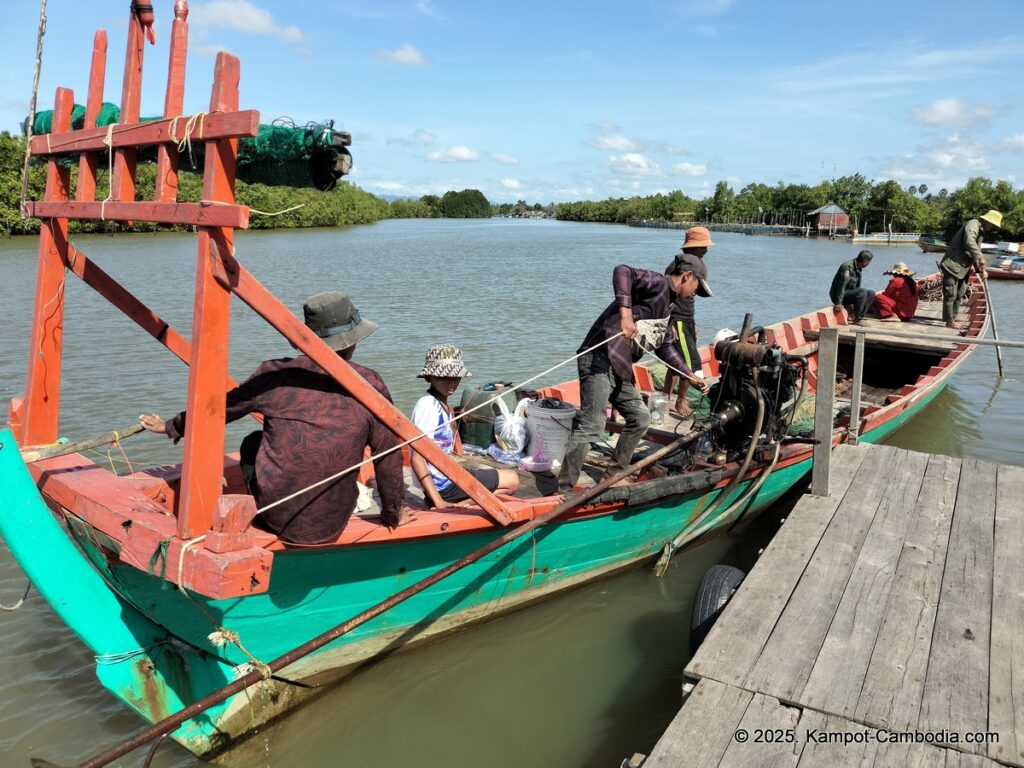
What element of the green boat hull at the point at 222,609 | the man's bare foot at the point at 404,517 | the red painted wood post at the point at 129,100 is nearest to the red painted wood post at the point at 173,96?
the red painted wood post at the point at 129,100

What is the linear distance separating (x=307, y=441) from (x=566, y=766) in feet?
7.26

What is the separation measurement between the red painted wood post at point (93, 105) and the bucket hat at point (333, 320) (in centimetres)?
112

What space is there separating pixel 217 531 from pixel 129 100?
1.84m

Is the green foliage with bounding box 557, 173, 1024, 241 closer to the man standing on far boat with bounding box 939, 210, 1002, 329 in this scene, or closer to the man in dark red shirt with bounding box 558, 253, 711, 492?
the man standing on far boat with bounding box 939, 210, 1002, 329

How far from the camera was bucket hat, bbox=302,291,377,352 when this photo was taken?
10.7 feet

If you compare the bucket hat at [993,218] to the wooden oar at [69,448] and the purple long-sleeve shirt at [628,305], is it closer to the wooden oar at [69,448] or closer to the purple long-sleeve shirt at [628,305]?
the purple long-sleeve shirt at [628,305]

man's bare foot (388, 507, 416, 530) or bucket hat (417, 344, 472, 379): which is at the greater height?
bucket hat (417, 344, 472, 379)

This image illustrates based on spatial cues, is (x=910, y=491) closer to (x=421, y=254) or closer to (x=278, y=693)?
(x=278, y=693)

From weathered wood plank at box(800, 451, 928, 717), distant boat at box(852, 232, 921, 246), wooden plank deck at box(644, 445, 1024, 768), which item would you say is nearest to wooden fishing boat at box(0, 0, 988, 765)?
weathered wood plank at box(800, 451, 928, 717)

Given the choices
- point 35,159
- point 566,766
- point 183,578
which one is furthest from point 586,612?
point 35,159

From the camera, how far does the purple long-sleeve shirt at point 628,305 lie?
15.6 feet

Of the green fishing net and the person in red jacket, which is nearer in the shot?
the green fishing net

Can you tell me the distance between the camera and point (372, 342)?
14.4 metres

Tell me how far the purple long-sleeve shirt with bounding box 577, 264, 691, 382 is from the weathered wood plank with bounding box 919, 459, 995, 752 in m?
2.21
